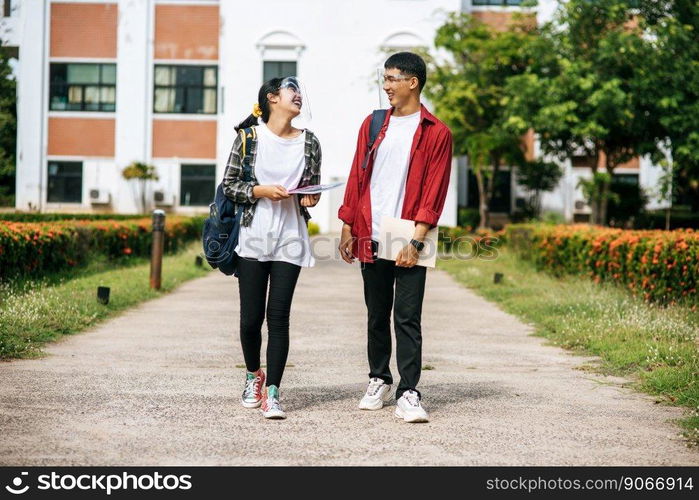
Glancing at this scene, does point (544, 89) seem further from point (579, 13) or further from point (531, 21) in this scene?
point (531, 21)

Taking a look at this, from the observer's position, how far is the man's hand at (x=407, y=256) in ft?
17.3

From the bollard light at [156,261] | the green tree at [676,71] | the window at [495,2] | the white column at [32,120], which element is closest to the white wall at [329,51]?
the window at [495,2]

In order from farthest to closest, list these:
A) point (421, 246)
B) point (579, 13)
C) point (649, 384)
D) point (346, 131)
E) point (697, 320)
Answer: point (346, 131) → point (579, 13) → point (697, 320) → point (649, 384) → point (421, 246)

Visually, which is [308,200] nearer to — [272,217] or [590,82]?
[272,217]

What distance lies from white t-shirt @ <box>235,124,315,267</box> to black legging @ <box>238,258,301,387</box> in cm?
6

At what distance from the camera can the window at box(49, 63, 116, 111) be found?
119 feet

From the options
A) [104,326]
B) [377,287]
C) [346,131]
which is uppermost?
[346,131]

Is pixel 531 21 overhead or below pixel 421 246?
overhead

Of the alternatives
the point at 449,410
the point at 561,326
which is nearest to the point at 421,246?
the point at 449,410

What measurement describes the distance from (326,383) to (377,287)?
119 cm

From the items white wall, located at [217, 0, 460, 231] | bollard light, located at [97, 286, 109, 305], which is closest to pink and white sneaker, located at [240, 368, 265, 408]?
bollard light, located at [97, 286, 109, 305]

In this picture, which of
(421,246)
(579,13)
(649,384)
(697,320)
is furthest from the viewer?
(579,13)

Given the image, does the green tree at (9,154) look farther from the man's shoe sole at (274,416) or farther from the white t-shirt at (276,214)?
the man's shoe sole at (274,416)

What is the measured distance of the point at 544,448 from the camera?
4555mm
